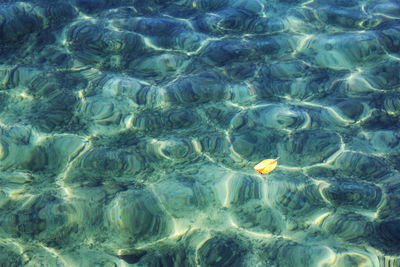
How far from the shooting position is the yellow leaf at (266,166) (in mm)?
3191

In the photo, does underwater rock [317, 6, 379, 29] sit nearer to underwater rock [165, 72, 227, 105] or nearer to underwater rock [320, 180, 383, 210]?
underwater rock [165, 72, 227, 105]

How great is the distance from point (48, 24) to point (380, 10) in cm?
454

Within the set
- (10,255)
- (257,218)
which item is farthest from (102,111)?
(257,218)

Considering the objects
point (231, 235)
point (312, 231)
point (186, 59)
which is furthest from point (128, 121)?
point (312, 231)

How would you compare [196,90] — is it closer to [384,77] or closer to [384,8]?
[384,77]

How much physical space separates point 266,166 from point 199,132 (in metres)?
0.73

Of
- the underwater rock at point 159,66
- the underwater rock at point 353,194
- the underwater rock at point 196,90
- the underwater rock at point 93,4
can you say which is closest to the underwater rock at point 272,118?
the underwater rock at point 196,90

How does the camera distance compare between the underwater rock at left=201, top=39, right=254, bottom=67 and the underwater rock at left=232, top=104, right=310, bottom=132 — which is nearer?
the underwater rock at left=232, top=104, right=310, bottom=132

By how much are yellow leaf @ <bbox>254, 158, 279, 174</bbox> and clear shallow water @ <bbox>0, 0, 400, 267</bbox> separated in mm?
67

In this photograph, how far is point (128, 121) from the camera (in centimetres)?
361

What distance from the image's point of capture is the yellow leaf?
3.19 meters

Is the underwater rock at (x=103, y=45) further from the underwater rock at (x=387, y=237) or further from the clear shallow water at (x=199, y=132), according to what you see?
the underwater rock at (x=387, y=237)

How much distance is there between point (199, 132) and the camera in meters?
3.54

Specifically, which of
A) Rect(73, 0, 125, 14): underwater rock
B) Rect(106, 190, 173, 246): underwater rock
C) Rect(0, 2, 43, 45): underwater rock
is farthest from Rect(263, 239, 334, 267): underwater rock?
Rect(73, 0, 125, 14): underwater rock
